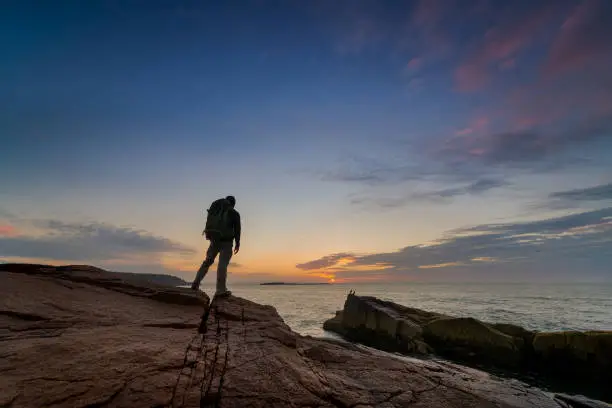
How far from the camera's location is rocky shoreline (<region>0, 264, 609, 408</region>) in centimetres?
393

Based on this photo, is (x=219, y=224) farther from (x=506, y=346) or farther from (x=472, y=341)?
(x=506, y=346)

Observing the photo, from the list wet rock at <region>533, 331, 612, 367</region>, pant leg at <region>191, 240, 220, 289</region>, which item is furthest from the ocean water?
pant leg at <region>191, 240, 220, 289</region>

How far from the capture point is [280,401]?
4363 mm

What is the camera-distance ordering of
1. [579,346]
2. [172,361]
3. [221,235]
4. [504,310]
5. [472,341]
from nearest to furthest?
[172,361], [221,235], [579,346], [472,341], [504,310]

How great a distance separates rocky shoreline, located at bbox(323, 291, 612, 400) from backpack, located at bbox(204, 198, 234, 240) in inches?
677

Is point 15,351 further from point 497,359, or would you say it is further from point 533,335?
point 533,335

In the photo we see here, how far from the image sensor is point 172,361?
4641 millimetres

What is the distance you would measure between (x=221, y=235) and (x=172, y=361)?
199 inches

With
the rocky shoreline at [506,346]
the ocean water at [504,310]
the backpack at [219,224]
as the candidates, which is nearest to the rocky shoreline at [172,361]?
the backpack at [219,224]

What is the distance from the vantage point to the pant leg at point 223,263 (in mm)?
9289

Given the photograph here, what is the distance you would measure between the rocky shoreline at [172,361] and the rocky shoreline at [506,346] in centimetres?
1233

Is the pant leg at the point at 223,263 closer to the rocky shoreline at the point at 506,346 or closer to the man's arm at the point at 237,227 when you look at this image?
the man's arm at the point at 237,227

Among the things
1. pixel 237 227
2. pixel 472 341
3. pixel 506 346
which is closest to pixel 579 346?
pixel 506 346

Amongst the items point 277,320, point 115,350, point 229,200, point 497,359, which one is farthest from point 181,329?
point 497,359
